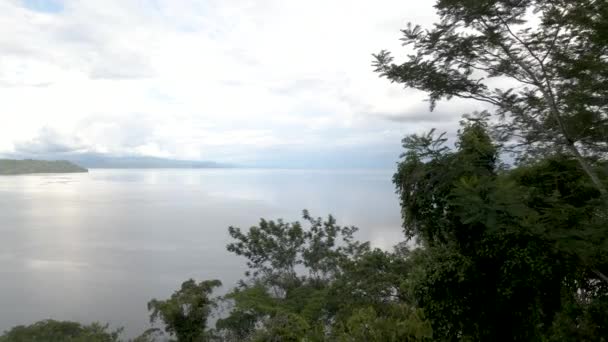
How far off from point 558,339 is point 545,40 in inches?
174

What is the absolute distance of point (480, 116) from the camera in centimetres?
612

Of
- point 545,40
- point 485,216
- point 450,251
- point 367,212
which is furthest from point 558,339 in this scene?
point 367,212

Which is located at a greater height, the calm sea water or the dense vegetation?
the dense vegetation

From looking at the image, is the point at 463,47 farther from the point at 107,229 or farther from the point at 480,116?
the point at 107,229

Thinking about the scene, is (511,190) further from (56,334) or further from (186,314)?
(56,334)

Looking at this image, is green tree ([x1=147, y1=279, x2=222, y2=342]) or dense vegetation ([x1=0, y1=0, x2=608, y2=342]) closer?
dense vegetation ([x1=0, y1=0, x2=608, y2=342])

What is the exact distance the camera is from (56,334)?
46.6 feet

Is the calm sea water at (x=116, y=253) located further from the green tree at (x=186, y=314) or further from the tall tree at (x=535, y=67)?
the tall tree at (x=535, y=67)

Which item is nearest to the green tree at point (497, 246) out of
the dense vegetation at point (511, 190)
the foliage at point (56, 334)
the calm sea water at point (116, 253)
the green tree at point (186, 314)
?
the dense vegetation at point (511, 190)

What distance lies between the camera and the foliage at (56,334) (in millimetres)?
13367

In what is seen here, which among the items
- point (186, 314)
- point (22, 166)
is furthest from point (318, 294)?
point (22, 166)

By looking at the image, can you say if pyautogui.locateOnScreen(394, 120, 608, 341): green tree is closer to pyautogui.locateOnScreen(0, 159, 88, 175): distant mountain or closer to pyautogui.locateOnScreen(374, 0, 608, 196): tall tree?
pyautogui.locateOnScreen(374, 0, 608, 196): tall tree

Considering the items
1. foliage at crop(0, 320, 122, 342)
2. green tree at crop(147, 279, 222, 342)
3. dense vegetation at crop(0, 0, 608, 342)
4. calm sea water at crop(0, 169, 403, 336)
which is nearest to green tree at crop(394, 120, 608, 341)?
dense vegetation at crop(0, 0, 608, 342)

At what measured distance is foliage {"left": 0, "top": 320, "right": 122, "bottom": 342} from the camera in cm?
1337
